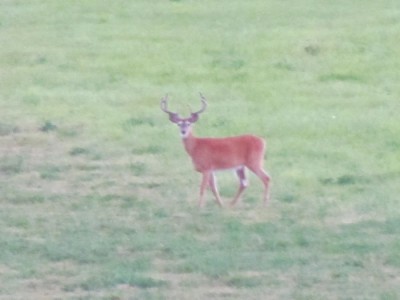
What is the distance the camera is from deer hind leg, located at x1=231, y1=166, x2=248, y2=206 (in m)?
10.8

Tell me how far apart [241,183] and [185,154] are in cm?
181

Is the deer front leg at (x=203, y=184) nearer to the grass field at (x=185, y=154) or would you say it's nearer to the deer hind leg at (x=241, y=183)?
the grass field at (x=185, y=154)

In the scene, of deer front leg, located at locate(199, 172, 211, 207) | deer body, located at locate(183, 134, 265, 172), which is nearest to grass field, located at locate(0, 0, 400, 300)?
deer front leg, located at locate(199, 172, 211, 207)

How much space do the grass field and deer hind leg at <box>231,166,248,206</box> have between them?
130 millimetres

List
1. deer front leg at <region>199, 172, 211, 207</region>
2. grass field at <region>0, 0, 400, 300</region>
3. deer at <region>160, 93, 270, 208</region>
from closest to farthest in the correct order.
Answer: grass field at <region>0, 0, 400, 300</region>, deer front leg at <region>199, 172, 211, 207</region>, deer at <region>160, 93, 270, 208</region>

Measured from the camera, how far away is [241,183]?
35.8 ft

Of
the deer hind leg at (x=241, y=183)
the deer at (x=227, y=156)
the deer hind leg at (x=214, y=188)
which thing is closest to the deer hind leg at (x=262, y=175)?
the deer at (x=227, y=156)

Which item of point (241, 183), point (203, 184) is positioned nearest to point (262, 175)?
point (241, 183)

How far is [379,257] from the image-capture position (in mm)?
8961

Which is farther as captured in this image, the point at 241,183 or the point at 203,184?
the point at 241,183

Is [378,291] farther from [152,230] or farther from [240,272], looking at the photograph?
[152,230]

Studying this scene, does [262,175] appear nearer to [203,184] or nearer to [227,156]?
[227,156]

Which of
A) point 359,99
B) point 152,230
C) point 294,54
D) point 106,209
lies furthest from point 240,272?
point 294,54

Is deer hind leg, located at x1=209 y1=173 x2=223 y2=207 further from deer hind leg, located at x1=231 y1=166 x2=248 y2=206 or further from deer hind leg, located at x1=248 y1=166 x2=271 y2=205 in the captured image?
deer hind leg, located at x1=248 y1=166 x2=271 y2=205
